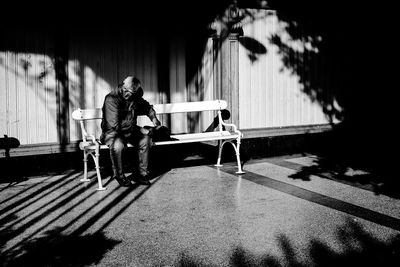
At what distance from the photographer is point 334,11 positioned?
422 inches

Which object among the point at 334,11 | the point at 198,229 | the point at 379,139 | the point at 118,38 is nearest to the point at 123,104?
the point at 118,38

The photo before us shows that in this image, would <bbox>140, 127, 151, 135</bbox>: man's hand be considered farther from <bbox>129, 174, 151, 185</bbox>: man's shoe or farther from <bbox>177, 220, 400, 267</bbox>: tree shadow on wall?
<bbox>177, 220, 400, 267</bbox>: tree shadow on wall

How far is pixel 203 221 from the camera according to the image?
5.99 meters

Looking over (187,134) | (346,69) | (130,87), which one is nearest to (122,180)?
(130,87)

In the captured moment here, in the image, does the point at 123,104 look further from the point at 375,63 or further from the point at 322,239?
the point at 375,63

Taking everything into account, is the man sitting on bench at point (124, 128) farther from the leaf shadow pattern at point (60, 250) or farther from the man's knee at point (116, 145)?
the leaf shadow pattern at point (60, 250)

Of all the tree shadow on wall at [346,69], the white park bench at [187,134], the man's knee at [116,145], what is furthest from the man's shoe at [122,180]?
the tree shadow on wall at [346,69]

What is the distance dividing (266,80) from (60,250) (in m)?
6.04

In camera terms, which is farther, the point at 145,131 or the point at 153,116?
the point at 153,116

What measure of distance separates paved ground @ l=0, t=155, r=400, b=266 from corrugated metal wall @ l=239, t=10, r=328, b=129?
186 cm

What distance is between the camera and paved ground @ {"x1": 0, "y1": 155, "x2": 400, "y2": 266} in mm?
4836

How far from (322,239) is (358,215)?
104 centimetres

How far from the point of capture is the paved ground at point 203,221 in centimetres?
484

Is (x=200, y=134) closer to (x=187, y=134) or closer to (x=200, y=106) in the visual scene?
(x=187, y=134)
